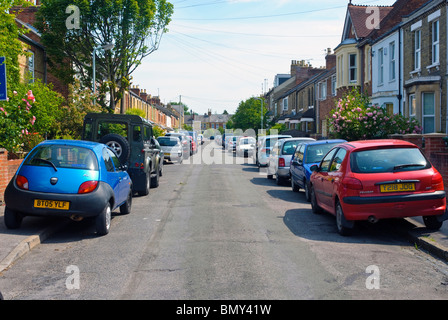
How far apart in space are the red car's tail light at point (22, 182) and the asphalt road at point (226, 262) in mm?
1028

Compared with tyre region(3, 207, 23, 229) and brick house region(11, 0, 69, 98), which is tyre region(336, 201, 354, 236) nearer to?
tyre region(3, 207, 23, 229)

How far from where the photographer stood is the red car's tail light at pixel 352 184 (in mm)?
8664

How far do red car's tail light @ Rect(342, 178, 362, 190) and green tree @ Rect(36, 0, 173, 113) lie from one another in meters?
23.7

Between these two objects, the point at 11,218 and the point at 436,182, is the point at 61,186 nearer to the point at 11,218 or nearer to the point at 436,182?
the point at 11,218

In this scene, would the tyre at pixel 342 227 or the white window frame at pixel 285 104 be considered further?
the white window frame at pixel 285 104

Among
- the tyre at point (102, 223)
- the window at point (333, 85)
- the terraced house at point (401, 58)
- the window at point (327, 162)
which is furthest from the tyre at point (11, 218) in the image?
the window at point (333, 85)

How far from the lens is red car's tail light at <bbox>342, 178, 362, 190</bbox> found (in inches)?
341

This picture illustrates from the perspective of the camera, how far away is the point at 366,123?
19.8 metres

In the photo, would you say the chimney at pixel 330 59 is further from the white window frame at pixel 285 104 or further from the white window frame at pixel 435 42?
the white window frame at pixel 435 42

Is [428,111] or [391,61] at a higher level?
[391,61]

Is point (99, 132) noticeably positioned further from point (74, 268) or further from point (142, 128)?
point (74, 268)

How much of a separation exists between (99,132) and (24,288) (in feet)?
33.3

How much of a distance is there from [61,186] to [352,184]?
5.10m

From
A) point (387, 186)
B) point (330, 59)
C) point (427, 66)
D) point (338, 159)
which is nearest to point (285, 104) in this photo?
point (330, 59)
